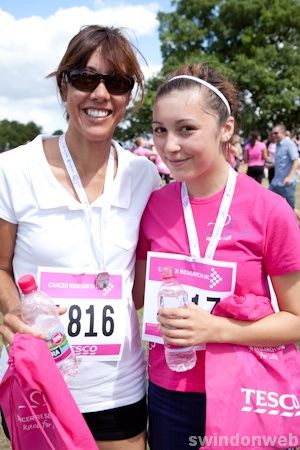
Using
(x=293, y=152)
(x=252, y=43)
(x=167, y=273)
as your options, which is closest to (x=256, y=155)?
(x=293, y=152)

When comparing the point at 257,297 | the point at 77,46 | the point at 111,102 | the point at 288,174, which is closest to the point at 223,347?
the point at 257,297

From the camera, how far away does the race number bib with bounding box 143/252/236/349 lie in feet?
6.26

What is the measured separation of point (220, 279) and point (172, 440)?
641mm

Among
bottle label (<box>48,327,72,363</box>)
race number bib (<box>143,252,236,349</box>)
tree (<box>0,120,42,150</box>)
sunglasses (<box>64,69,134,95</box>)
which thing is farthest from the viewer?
tree (<box>0,120,42,150</box>)

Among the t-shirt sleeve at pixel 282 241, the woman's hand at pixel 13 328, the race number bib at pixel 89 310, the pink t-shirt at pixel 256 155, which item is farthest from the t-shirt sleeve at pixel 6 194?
the pink t-shirt at pixel 256 155

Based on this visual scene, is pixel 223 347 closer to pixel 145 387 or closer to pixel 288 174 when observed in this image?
pixel 145 387

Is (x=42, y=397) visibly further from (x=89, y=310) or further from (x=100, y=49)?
(x=100, y=49)

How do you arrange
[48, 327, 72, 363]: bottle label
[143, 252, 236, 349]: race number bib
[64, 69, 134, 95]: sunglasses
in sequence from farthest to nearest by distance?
[64, 69, 134, 95]: sunglasses < [143, 252, 236, 349]: race number bib < [48, 327, 72, 363]: bottle label

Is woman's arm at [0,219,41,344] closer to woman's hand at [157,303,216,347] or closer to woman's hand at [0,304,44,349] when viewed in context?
woman's hand at [0,304,44,349]

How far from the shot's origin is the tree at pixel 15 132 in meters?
118

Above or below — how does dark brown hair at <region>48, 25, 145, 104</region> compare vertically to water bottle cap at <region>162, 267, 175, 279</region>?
above

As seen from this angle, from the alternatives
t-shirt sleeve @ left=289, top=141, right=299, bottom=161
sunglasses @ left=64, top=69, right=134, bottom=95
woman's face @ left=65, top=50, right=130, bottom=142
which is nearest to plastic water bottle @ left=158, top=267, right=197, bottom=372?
woman's face @ left=65, top=50, right=130, bottom=142

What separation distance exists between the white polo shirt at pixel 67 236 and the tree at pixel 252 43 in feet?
117

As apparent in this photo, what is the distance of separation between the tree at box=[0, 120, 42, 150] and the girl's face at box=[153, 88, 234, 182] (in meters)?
117
